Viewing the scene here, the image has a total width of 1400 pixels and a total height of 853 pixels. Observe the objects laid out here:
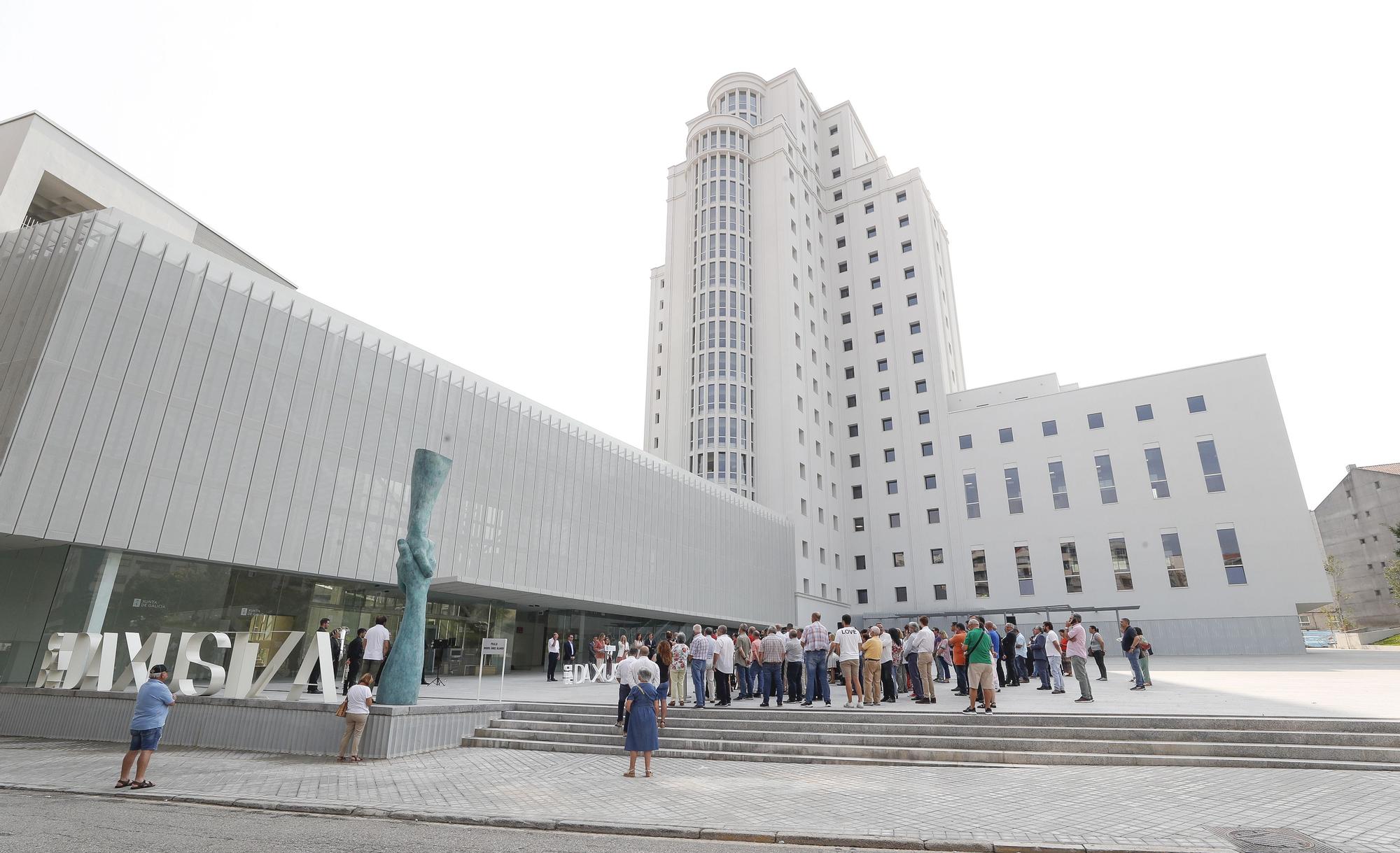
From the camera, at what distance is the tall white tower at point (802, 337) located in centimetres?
4959

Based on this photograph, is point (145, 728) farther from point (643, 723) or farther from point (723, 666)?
point (723, 666)

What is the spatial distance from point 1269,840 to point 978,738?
5638 mm

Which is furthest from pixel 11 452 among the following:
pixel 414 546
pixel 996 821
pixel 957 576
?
pixel 957 576

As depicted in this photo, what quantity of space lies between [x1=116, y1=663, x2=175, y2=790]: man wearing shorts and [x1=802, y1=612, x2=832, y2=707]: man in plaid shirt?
1159 cm

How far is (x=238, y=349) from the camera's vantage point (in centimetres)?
1972

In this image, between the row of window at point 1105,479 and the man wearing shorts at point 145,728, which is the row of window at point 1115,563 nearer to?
the row of window at point 1105,479

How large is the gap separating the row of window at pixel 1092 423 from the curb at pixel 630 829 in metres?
44.9

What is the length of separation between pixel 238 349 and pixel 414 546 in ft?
36.4

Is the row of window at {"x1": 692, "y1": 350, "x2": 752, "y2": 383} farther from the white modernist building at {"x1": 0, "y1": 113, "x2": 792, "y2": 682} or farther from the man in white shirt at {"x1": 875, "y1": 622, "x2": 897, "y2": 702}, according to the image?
the man in white shirt at {"x1": 875, "y1": 622, "x2": 897, "y2": 702}

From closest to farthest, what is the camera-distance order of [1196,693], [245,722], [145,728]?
[145,728], [245,722], [1196,693]

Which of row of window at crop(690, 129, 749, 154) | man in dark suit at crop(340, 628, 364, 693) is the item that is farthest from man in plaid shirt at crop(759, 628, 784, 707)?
row of window at crop(690, 129, 749, 154)

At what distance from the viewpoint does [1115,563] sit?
42375mm

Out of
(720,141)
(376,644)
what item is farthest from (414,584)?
(720,141)

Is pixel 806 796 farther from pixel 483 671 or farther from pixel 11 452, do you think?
pixel 483 671
